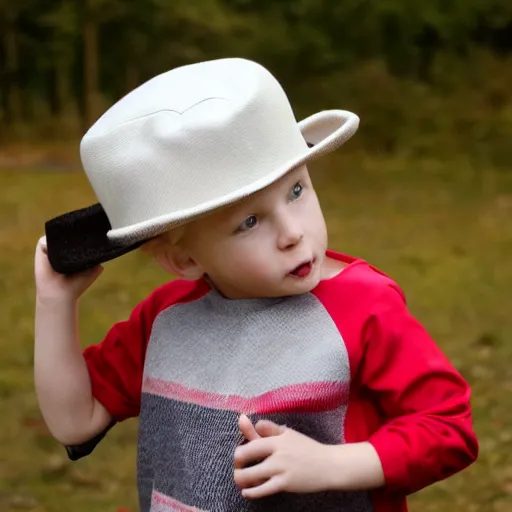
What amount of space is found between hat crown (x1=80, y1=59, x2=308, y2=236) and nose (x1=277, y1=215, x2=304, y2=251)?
91 millimetres

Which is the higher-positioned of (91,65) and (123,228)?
(123,228)

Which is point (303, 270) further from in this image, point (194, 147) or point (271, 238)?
point (194, 147)

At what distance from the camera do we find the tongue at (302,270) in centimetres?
195

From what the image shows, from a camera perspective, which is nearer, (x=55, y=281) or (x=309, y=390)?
(x=309, y=390)

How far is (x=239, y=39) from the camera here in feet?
48.9

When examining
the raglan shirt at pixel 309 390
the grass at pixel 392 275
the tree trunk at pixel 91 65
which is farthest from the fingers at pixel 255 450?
the tree trunk at pixel 91 65

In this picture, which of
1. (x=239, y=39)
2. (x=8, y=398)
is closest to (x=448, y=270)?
(x=8, y=398)

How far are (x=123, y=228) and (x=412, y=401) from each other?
583 millimetres

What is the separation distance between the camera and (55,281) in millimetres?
2205

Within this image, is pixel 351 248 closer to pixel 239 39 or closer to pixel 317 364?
pixel 317 364

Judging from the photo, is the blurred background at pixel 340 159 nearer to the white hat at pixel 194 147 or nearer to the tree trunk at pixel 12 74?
the tree trunk at pixel 12 74

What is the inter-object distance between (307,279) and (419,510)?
2114mm

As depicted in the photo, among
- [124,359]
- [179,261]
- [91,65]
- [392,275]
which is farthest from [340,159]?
[179,261]

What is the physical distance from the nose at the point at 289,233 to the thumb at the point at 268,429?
0.30 metres
